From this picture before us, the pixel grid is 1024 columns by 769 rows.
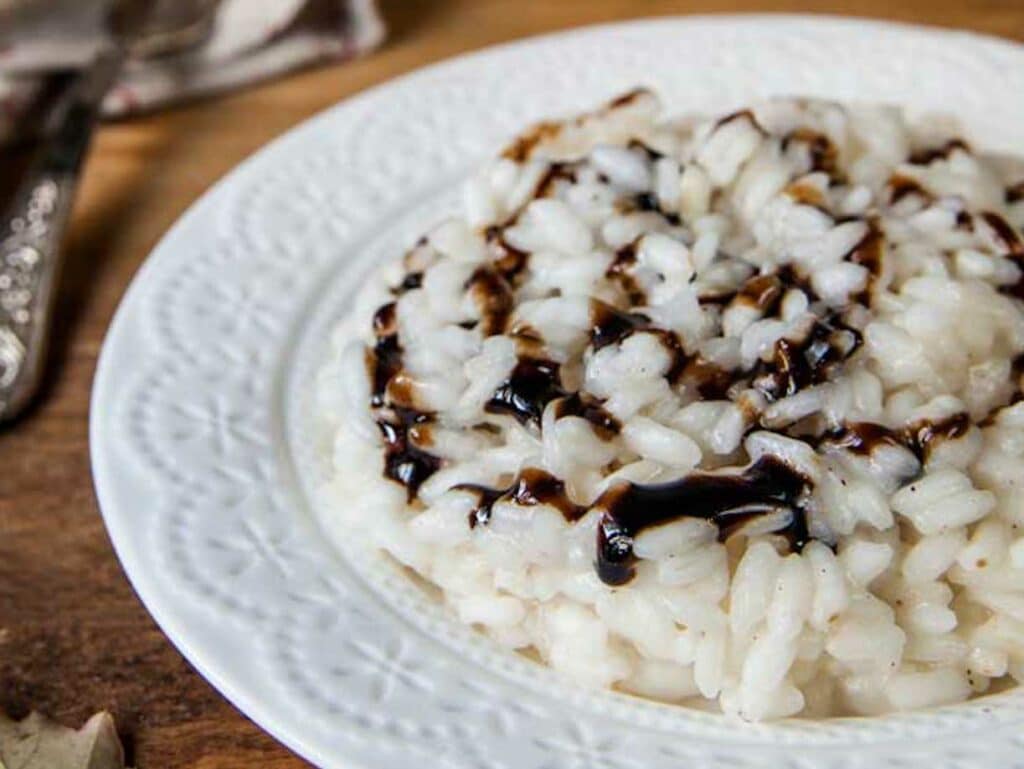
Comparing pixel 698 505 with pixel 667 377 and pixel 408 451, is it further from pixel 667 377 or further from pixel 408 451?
pixel 408 451

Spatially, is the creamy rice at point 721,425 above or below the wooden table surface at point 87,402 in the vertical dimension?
above

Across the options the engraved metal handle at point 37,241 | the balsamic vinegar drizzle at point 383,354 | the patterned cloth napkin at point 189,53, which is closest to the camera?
the balsamic vinegar drizzle at point 383,354

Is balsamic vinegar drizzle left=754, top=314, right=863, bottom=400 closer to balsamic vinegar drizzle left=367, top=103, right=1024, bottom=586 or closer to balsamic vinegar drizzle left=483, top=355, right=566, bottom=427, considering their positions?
balsamic vinegar drizzle left=367, top=103, right=1024, bottom=586

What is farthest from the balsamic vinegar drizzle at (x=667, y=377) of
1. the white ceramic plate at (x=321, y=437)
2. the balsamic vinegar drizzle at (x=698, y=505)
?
the white ceramic plate at (x=321, y=437)

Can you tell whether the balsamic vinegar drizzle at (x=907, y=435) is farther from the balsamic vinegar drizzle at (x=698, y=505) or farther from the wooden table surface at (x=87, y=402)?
the wooden table surface at (x=87, y=402)

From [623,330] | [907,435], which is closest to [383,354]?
[623,330]
